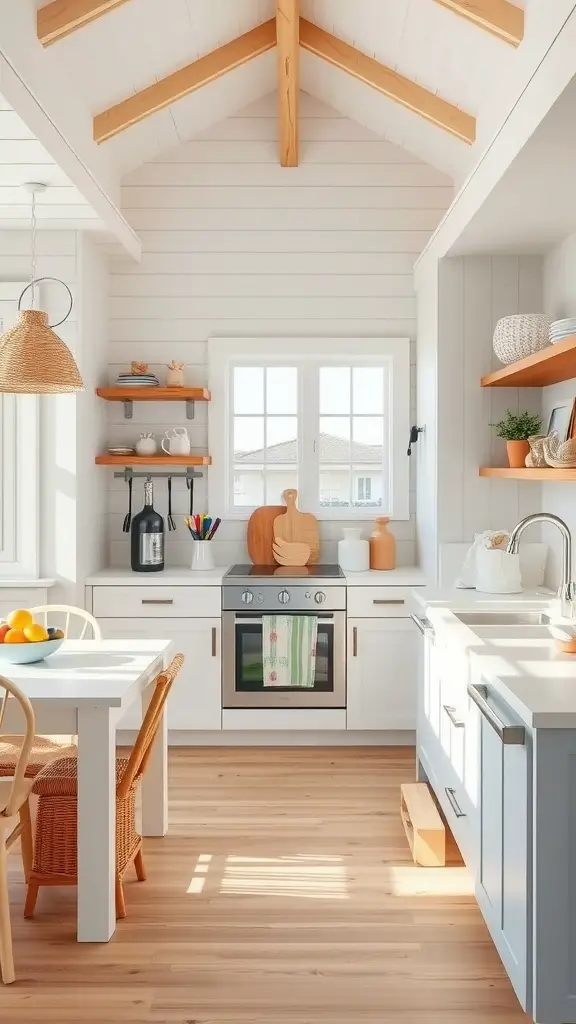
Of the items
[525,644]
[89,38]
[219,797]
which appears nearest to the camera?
[525,644]

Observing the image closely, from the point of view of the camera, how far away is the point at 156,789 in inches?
131

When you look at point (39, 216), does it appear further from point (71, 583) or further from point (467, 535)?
point (467, 535)

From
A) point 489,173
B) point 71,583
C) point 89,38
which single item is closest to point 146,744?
point 71,583

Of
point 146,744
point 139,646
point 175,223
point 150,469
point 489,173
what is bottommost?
point 146,744

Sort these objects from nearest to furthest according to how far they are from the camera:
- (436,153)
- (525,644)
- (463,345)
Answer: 1. (525,644)
2. (463,345)
3. (436,153)

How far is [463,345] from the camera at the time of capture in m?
4.14

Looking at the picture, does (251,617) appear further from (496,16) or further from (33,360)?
(496,16)

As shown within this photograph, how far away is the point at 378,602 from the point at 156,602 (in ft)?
3.69

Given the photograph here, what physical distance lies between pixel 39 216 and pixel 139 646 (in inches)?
81.0

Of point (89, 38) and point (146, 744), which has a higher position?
point (89, 38)

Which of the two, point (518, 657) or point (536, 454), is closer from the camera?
point (518, 657)

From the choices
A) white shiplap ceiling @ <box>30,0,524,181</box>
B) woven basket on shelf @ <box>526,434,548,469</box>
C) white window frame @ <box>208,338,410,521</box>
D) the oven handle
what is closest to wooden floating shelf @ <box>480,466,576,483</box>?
woven basket on shelf @ <box>526,434,548,469</box>

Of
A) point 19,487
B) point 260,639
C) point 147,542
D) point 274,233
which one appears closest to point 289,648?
point 260,639

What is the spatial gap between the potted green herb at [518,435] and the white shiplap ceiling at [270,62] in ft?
4.17
